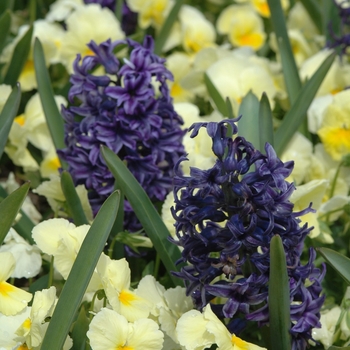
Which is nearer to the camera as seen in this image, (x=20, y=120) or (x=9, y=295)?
(x=9, y=295)

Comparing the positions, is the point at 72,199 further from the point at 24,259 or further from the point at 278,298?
the point at 278,298

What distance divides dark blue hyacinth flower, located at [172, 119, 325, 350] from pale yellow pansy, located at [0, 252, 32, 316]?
0.26m

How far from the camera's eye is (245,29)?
7.67 ft

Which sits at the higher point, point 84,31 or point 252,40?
point 84,31

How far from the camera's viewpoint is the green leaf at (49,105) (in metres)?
1.57

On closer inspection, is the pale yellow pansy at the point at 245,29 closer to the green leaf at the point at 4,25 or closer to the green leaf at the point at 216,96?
the green leaf at the point at 216,96

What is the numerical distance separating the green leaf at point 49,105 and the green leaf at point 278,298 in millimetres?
721

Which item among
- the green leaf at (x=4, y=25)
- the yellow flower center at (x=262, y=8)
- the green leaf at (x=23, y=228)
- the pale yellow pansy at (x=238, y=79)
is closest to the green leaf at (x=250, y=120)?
the pale yellow pansy at (x=238, y=79)

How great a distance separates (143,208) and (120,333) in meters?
0.27

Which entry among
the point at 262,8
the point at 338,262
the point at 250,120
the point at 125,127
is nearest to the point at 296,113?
the point at 250,120

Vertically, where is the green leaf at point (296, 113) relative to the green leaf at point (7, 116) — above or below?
below

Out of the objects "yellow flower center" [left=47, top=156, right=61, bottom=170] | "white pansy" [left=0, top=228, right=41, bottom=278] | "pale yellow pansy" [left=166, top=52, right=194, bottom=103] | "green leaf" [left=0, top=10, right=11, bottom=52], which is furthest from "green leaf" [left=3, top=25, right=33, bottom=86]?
"white pansy" [left=0, top=228, right=41, bottom=278]

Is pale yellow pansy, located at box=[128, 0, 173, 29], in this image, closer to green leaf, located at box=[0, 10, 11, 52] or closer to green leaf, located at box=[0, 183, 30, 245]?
green leaf, located at box=[0, 10, 11, 52]

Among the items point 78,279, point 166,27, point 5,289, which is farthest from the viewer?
point 166,27
